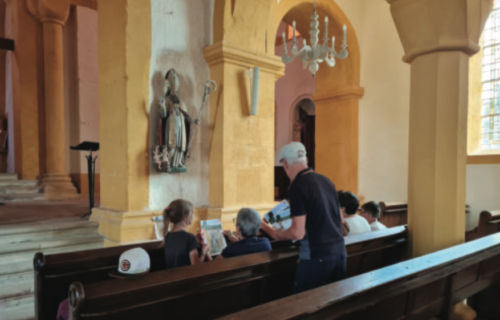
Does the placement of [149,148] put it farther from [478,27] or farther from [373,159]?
[373,159]

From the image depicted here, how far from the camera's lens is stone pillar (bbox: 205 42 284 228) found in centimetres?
527

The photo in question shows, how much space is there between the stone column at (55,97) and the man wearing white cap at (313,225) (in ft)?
25.2

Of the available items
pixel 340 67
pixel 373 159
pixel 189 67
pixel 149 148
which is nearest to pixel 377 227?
pixel 149 148

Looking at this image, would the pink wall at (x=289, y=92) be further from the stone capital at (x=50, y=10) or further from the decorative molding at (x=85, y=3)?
the stone capital at (x=50, y=10)

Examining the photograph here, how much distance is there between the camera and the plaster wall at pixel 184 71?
4898mm

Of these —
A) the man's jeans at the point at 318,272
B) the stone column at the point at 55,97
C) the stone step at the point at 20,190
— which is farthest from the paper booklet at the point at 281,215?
the stone step at the point at 20,190

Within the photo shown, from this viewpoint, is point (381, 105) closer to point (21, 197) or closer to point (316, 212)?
point (316, 212)

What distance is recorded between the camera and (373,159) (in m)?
8.61

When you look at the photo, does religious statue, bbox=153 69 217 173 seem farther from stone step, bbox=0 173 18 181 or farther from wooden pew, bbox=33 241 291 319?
stone step, bbox=0 173 18 181

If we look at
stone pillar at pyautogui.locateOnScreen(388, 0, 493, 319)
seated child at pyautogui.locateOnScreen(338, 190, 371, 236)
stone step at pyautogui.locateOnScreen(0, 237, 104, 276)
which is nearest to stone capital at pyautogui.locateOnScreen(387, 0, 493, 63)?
stone pillar at pyautogui.locateOnScreen(388, 0, 493, 319)

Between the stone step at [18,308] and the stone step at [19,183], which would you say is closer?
the stone step at [18,308]

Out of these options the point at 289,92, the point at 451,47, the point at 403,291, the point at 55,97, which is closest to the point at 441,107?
the point at 451,47

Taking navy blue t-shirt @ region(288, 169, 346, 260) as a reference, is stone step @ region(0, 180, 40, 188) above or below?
below

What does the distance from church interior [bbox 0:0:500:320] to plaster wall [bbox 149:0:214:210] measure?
0.02 metres
